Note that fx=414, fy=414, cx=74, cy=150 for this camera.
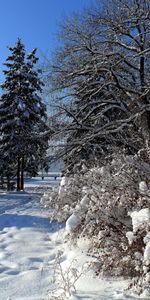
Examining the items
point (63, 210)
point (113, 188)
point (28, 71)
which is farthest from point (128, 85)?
point (28, 71)

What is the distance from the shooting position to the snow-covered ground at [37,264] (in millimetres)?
4980

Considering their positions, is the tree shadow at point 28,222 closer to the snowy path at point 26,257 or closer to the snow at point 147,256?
the snowy path at point 26,257

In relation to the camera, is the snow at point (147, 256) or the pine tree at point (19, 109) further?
the pine tree at point (19, 109)

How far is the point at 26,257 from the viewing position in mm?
6953

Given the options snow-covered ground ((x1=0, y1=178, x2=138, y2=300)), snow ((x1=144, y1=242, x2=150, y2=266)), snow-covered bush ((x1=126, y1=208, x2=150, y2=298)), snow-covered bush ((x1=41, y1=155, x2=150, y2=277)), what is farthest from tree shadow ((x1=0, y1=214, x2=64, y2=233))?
snow ((x1=144, y1=242, x2=150, y2=266))

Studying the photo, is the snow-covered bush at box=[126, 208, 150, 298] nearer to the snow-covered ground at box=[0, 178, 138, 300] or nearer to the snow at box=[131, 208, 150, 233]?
the snow at box=[131, 208, 150, 233]

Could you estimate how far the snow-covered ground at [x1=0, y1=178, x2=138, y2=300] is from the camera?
16.3 ft

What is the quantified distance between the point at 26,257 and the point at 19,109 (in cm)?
2101

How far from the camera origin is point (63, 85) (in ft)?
53.2

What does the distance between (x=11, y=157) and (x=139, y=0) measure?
1526cm

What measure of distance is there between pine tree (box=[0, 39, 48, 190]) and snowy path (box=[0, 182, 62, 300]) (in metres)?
15.5

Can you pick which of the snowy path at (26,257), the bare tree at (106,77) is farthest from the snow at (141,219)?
the bare tree at (106,77)

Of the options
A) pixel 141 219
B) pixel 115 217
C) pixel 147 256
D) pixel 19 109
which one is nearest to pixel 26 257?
pixel 115 217

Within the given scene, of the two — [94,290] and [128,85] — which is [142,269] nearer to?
[94,290]
